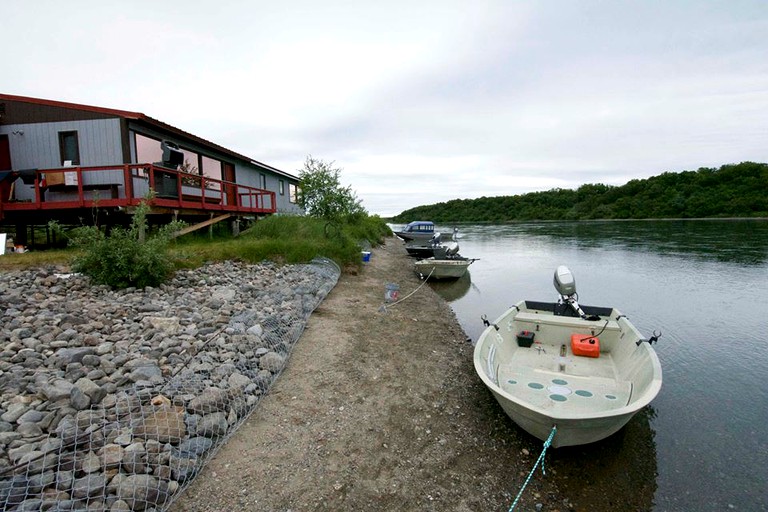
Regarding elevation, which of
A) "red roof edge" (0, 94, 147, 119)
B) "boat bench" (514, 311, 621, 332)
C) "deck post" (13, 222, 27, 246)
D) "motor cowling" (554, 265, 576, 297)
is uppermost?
"red roof edge" (0, 94, 147, 119)

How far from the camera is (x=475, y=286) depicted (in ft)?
51.7

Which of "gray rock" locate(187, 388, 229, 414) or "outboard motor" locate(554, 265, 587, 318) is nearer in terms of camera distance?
"gray rock" locate(187, 388, 229, 414)

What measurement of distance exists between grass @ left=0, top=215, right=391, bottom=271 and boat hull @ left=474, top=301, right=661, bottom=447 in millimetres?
6868

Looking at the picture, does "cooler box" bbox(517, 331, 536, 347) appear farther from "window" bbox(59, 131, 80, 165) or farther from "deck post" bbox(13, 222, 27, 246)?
"deck post" bbox(13, 222, 27, 246)

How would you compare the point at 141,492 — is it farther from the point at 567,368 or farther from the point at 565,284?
the point at 565,284

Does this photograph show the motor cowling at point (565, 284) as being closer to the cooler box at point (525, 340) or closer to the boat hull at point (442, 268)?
the cooler box at point (525, 340)

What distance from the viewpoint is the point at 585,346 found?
6070mm

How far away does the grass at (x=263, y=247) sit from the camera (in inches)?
→ 327

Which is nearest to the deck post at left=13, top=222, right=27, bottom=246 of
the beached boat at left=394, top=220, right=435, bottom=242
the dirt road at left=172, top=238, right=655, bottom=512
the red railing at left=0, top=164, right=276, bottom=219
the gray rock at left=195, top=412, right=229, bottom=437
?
the red railing at left=0, top=164, right=276, bottom=219

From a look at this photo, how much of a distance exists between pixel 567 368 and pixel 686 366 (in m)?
3.34

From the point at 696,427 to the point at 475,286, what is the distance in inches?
423

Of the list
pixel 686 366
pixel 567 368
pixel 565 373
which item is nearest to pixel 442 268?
pixel 686 366

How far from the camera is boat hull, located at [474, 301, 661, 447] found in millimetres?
3721

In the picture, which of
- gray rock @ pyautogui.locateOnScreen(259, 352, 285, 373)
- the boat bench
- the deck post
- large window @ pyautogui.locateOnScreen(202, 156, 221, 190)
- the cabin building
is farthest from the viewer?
large window @ pyautogui.locateOnScreen(202, 156, 221, 190)
